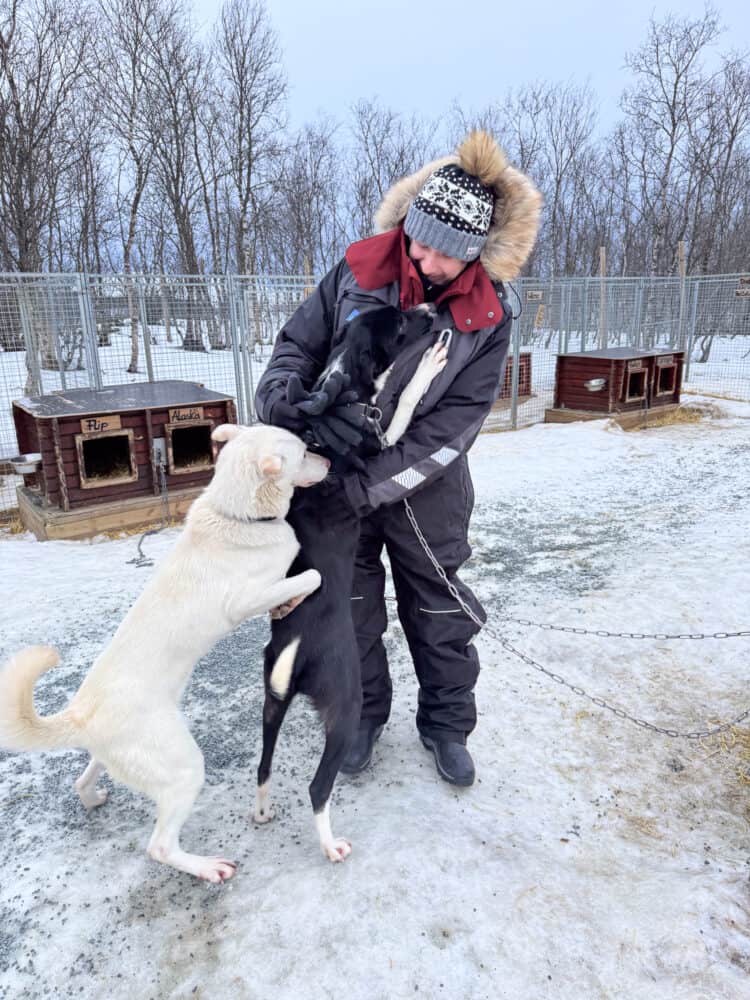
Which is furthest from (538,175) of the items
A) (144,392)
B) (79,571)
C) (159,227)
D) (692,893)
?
(692,893)

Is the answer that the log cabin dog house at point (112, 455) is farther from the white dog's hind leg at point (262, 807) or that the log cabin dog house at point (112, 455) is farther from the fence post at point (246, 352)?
the white dog's hind leg at point (262, 807)

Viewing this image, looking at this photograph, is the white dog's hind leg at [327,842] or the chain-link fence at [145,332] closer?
the white dog's hind leg at [327,842]

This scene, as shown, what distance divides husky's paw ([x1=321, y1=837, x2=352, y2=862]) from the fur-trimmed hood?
180 cm

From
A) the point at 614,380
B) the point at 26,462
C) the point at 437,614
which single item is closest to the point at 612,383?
the point at 614,380

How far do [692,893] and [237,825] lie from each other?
1366 mm

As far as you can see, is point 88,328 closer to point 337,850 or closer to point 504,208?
point 504,208

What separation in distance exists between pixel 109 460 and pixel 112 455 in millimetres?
53

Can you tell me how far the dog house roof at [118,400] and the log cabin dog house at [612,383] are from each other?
5.52 meters

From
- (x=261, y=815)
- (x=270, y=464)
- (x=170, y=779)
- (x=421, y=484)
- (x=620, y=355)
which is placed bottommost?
(x=261, y=815)

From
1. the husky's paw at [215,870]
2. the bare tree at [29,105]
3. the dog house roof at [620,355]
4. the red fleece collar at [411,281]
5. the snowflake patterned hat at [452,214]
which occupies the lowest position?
the husky's paw at [215,870]

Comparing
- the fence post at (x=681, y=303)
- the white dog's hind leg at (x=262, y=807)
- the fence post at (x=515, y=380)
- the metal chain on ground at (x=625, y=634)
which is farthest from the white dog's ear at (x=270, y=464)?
the fence post at (x=681, y=303)

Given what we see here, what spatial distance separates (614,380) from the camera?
28.1ft

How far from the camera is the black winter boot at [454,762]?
85.0 inches

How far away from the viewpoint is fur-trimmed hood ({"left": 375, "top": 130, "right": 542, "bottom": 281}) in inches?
73.5
